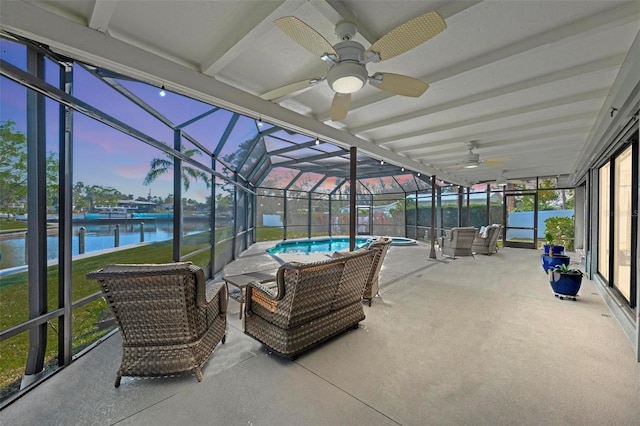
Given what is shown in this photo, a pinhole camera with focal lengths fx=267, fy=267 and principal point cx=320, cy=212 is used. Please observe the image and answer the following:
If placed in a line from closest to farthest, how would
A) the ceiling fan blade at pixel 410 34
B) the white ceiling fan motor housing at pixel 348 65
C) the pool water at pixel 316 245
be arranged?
1. the ceiling fan blade at pixel 410 34
2. the white ceiling fan motor housing at pixel 348 65
3. the pool water at pixel 316 245

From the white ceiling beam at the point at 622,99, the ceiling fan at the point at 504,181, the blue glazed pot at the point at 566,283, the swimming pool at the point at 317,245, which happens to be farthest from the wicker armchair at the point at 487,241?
the white ceiling beam at the point at 622,99

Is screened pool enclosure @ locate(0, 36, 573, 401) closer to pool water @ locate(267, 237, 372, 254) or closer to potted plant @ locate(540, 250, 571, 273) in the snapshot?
pool water @ locate(267, 237, 372, 254)

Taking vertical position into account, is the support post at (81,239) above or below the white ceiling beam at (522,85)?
below

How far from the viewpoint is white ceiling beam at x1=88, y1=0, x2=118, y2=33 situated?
1.95 metres

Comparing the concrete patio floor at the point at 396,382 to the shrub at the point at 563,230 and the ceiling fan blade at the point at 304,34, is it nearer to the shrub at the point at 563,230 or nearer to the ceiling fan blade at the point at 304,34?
the ceiling fan blade at the point at 304,34

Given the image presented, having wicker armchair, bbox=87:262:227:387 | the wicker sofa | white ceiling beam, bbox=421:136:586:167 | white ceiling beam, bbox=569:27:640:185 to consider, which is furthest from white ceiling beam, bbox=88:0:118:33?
white ceiling beam, bbox=421:136:586:167

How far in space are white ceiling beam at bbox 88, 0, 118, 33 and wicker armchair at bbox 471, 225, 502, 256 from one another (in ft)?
31.6

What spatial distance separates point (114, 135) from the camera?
10.4 ft

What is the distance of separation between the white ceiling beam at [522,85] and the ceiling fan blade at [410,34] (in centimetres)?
212

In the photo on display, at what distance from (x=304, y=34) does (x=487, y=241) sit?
29.3ft

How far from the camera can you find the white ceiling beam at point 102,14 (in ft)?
6.39

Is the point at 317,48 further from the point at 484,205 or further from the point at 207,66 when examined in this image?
the point at 484,205

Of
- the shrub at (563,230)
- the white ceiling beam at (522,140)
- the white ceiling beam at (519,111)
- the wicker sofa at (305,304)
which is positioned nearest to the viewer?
the wicker sofa at (305,304)

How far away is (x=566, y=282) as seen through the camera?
406 cm
